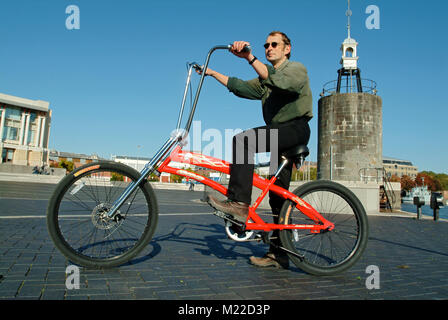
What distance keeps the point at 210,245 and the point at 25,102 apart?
86959mm

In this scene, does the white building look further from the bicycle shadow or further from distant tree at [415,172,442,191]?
distant tree at [415,172,442,191]

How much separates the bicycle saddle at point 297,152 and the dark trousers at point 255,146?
0.14ft

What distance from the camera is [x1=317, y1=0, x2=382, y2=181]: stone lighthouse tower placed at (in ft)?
75.7

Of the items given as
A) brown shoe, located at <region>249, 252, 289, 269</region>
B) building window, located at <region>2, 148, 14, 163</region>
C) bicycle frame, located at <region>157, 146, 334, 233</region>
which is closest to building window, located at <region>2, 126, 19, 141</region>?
building window, located at <region>2, 148, 14, 163</region>

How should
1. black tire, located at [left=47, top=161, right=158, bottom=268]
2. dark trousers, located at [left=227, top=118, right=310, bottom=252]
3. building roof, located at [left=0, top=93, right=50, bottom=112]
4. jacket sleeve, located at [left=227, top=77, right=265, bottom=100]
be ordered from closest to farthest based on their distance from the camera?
black tire, located at [left=47, top=161, right=158, bottom=268] < dark trousers, located at [left=227, top=118, right=310, bottom=252] < jacket sleeve, located at [left=227, top=77, right=265, bottom=100] < building roof, located at [left=0, top=93, right=50, bottom=112]

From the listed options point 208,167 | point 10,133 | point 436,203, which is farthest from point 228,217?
point 10,133

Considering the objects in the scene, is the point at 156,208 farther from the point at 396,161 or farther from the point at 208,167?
the point at 396,161

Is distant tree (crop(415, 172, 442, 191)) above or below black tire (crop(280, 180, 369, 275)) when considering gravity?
above

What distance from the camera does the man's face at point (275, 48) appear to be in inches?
140

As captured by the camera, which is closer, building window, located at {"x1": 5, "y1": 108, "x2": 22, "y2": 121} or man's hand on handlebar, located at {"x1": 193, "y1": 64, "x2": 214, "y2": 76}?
man's hand on handlebar, located at {"x1": 193, "y1": 64, "x2": 214, "y2": 76}

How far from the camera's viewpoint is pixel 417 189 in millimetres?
102312

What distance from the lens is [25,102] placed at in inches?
3002

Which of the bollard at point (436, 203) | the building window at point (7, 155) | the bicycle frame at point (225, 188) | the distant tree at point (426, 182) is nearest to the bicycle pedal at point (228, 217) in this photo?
the bicycle frame at point (225, 188)
